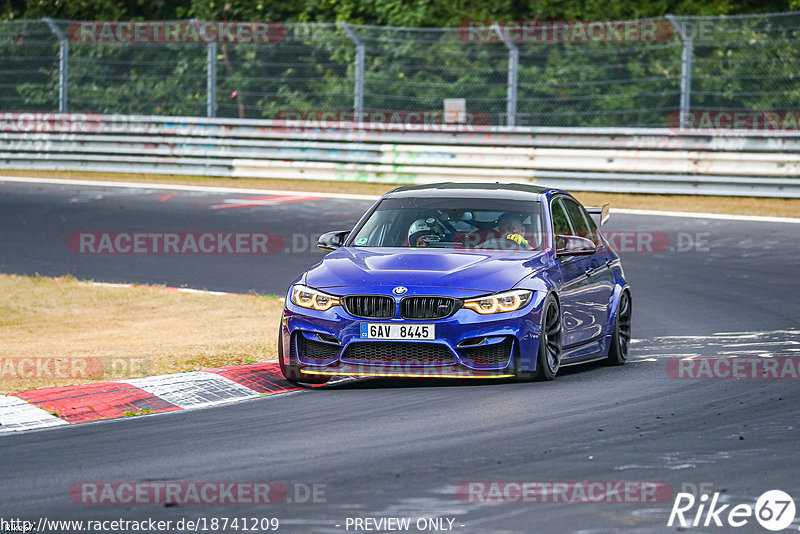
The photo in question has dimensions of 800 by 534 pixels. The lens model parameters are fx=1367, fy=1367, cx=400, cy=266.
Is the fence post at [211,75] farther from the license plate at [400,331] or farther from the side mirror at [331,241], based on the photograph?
the license plate at [400,331]

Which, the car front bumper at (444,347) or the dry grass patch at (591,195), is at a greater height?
the car front bumper at (444,347)

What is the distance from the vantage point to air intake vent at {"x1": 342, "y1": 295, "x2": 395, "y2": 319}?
930cm

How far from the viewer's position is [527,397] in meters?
8.93

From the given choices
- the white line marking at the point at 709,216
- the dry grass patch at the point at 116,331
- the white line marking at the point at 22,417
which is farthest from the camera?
the white line marking at the point at 709,216

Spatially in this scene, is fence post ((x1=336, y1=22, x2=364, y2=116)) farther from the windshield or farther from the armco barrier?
the windshield

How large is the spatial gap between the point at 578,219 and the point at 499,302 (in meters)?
2.54

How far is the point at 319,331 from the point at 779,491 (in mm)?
3911

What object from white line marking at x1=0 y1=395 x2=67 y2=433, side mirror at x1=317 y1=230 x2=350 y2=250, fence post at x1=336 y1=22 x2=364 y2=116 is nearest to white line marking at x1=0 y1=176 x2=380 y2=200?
fence post at x1=336 y1=22 x2=364 y2=116

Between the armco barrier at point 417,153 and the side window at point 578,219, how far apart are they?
10703 millimetres

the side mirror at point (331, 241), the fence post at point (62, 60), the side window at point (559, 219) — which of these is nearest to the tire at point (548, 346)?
the side window at point (559, 219)

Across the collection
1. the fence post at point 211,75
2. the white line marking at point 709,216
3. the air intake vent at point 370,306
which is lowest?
the white line marking at point 709,216

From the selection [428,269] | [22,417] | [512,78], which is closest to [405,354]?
[428,269]

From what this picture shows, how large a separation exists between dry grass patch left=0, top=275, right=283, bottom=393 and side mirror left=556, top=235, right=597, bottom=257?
97.0 inches

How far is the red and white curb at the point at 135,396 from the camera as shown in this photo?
331 inches
